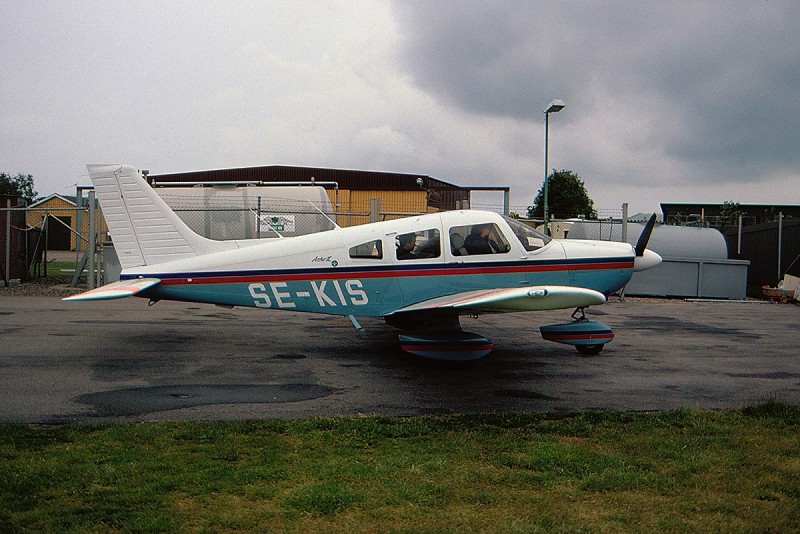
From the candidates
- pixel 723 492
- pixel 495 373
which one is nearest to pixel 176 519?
pixel 723 492

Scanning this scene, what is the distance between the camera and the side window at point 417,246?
8969 mm

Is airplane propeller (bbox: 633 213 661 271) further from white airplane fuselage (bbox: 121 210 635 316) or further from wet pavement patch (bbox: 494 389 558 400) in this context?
wet pavement patch (bbox: 494 389 558 400)

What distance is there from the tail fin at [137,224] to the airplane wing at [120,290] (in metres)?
0.45

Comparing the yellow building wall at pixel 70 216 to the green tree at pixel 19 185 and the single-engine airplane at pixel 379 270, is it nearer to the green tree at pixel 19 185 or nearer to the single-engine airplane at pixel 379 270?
the single-engine airplane at pixel 379 270

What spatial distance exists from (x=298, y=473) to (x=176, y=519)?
97 cm

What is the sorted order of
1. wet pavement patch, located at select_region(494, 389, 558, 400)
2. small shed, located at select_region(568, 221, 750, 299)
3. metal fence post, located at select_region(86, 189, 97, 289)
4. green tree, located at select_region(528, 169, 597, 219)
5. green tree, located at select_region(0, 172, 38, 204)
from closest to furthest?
wet pavement patch, located at select_region(494, 389, 558, 400) < metal fence post, located at select_region(86, 189, 97, 289) < small shed, located at select_region(568, 221, 750, 299) < green tree, located at select_region(528, 169, 597, 219) < green tree, located at select_region(0, 172, 38, 204)

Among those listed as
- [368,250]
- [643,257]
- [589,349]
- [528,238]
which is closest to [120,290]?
[368,250]

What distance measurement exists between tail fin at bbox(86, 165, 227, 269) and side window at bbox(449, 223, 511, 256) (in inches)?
143

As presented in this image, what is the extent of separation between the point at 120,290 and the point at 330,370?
9.90 feet

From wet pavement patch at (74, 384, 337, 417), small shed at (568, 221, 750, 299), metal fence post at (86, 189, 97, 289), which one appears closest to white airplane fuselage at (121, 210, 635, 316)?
wet pavement patch at (74, 384, 337, 417)

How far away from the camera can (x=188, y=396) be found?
6.66m

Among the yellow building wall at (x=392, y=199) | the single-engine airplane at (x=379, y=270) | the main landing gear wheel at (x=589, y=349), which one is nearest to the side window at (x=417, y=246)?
the single-engine airplane at (x=379, y=270)

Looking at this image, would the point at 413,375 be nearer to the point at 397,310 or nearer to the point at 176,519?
the point at 397,310

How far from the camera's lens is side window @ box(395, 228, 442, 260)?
29.4 feet
